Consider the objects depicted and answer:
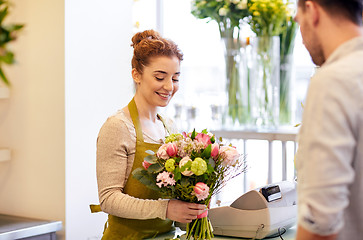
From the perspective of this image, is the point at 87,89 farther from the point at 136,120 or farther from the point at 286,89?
the point at 286,89

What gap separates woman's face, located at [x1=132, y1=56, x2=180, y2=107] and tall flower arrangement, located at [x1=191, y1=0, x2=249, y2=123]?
1853 mm

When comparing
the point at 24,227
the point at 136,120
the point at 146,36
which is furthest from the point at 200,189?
the point at 24,227

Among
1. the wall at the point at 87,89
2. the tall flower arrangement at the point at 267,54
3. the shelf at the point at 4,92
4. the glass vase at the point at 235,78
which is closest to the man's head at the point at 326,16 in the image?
the wall at the point at 87,89

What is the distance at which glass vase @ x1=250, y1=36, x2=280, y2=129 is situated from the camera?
371 cm

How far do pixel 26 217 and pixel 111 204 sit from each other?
1.17m

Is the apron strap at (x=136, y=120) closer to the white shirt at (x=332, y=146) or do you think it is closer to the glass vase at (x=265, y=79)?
the white shirt at (x=332, y=146)

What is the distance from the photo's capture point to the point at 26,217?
2.85 metres

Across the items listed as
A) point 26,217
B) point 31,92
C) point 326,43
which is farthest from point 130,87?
point 326,43

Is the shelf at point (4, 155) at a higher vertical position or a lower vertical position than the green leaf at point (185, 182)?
higher

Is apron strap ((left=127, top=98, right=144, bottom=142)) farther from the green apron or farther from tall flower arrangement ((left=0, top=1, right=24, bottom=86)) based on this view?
tall flower arrangement ((left=0, top=1, right=24, bottom=86))

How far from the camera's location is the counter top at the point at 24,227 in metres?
2.46

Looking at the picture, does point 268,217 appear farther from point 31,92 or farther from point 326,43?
point 31,92

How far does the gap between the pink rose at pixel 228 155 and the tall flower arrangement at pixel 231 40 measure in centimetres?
206

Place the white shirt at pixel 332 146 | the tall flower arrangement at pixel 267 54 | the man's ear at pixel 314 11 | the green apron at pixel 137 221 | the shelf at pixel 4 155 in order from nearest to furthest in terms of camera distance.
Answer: the white shirt at pixel 332 146
the man's ear at pixel 314 11
the green apron at pixel 137 221
the shelf at pixel 4 155
the tall flower arrangement at pixel 267 54
